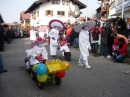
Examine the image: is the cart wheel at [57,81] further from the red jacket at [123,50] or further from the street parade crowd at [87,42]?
the red jacket at [123,50]

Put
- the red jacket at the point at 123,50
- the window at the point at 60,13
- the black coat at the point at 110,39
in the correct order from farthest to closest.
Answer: the window at the point at 60,13
the black coat at the point at 110,39
the red jacket at the point at 123,50

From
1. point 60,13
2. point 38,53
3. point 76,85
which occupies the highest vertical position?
point 60,13

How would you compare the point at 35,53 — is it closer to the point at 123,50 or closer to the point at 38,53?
the point at 38,53

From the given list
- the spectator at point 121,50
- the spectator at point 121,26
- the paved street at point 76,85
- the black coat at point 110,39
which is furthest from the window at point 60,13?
the paved street at point 76,85

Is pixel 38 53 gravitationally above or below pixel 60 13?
below

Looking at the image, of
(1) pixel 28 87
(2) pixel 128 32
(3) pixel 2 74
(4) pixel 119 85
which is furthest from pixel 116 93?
(2) pixel 128 32

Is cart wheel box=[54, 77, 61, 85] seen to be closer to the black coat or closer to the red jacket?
the red jacket

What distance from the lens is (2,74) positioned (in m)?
7.15

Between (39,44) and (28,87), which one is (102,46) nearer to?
(39,44)

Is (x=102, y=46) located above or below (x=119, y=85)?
above

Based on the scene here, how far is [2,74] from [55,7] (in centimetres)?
2849

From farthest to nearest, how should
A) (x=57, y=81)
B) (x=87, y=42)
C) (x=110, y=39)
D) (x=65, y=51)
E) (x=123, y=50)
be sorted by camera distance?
(x=110, y=39) < (x=65, y=51) < (x=123, y=50) < (x=87, y=42) < (x=57, y=81)

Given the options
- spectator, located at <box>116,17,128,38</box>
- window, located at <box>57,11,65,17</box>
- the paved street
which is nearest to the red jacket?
the paved street

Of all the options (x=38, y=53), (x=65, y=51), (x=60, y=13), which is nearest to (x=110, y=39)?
(x=65, y=51)
